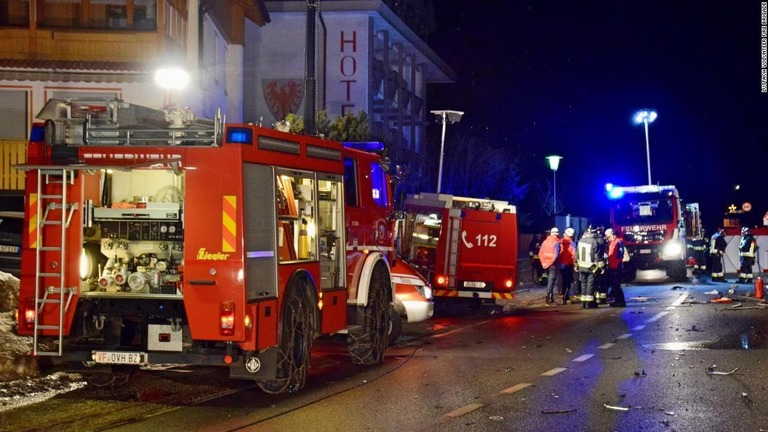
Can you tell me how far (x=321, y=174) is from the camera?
11.5 meters

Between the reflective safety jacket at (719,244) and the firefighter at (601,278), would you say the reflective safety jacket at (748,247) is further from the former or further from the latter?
the firefighter at (601,278)

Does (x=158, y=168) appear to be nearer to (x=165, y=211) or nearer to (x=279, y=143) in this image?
(x=165, y=211)

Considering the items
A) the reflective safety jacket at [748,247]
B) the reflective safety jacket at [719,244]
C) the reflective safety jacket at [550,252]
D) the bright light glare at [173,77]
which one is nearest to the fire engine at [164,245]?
the bright light glare at [173,77]

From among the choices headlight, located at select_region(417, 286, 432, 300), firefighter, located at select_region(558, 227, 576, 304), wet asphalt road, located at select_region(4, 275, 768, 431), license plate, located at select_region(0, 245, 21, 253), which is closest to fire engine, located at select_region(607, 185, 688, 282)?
firefighter, located at select_region(558, 227, 576, 304)

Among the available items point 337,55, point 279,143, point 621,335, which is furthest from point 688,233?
point 279,143

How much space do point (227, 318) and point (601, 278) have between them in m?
15.0

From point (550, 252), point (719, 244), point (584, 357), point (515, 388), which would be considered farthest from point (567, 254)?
point (515, 388)

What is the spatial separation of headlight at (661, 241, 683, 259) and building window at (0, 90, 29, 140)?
61.4 feet

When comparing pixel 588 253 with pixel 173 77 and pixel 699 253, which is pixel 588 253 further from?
pixel 699 253

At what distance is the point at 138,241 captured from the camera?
1046cm

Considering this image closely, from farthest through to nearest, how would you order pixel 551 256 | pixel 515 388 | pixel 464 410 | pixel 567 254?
pixel 567 254 < pixel 551 256 < pixel 515 388 < pixel 464 410

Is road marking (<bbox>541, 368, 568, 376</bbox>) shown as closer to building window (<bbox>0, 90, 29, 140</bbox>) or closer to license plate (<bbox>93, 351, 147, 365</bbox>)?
license plate (<bbox>93, 351, 147, 365</bbox>)

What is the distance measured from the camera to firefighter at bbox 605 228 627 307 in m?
22.9

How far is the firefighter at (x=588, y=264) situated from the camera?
2228 centimetres
